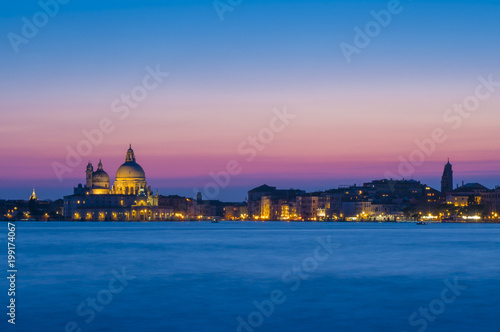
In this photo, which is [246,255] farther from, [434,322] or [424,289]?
[434,322]

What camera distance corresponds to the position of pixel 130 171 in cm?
17438

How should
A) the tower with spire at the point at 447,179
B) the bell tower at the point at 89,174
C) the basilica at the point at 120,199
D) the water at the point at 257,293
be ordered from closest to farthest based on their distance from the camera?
the water at the point at 257,293 < the basilica at the point at 120,199 < the bell tower at the point at 89,174 < the tower with spire at the point at 447,179

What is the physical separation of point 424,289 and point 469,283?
97.0 inches

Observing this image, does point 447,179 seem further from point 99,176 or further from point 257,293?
point 257,293

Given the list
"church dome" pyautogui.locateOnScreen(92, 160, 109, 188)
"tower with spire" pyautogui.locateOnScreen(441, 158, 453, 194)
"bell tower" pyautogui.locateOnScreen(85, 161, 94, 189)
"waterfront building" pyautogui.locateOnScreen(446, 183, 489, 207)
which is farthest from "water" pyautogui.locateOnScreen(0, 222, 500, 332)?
"tower with spire" pyautogui.locateOnScreen(441, 158, 453, 194)

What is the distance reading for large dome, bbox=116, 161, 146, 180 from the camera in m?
174

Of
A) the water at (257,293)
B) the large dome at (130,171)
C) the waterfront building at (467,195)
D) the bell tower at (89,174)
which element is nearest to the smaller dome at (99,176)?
the bell tower at (89,174)

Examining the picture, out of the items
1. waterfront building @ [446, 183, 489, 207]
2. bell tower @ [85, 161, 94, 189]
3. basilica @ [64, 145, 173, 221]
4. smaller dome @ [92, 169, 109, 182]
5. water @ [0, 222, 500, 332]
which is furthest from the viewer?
bell tower @ [85, 161, 94, 189]

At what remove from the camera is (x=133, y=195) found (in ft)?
563

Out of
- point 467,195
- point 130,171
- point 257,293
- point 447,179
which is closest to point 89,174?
point 130,171

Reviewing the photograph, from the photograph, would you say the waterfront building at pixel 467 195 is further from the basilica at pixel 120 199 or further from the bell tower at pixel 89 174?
the bell tower at pixel 89 174

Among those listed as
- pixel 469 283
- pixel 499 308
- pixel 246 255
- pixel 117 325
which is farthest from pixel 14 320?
pixel 246 255

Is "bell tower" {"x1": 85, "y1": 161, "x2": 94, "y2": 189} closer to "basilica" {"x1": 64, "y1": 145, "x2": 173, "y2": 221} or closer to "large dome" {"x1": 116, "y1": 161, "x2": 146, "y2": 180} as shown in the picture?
"basilica" {"x1": 64, "y1": 145, "x2": 173, "y2": 221}

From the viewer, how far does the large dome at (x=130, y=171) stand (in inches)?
6870
